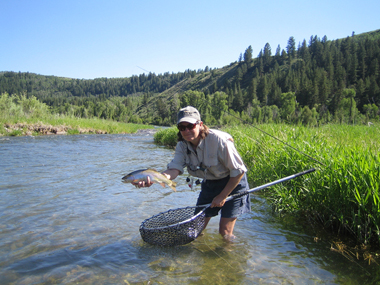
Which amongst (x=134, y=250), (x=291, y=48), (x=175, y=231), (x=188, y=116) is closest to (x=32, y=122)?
(x=134, y=250)

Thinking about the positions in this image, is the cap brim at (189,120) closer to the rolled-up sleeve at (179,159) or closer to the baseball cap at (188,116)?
the baseball cap at (188,116)

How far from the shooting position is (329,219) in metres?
4.61

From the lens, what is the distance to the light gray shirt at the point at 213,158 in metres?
3.72

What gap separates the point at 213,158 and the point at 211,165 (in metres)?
0.11

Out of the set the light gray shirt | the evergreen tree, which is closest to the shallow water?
the light gray shirt

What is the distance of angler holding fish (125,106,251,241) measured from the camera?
3.65 meters

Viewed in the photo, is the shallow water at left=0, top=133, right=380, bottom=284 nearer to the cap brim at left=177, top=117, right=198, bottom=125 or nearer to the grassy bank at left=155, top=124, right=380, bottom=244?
the grassy bank at left=155, top=124, right=380, bottom=244

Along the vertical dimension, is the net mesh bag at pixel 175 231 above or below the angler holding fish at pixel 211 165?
below

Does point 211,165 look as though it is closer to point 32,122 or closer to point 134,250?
point 134,250

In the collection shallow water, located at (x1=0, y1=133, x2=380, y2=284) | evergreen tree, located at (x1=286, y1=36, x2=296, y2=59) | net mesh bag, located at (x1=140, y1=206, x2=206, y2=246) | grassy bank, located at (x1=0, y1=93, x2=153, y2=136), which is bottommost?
shallow water, located at (x1=0, y1=133, x2=380, y2=284)

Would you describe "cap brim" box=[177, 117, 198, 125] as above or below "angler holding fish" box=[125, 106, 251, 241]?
above

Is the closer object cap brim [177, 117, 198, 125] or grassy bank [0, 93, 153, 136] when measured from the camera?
cap brim [177, 117, 198, 125]

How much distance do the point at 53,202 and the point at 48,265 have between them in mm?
3231

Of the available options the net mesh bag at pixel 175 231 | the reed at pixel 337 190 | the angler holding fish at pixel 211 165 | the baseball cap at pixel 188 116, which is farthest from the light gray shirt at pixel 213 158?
the reed at pixel 337 190
